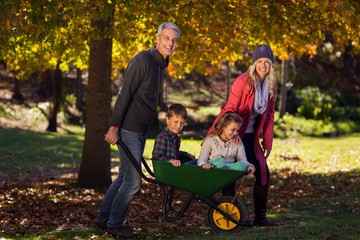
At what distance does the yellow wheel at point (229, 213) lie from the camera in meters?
7.57

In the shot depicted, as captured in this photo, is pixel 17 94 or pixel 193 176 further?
pixel 17 94

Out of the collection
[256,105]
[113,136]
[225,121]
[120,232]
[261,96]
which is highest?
[261,96]

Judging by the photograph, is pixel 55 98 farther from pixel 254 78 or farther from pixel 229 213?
pixel 229 213

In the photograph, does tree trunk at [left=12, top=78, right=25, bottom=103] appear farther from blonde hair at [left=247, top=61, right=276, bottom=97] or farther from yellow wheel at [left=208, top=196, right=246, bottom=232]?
yellow wheel at [left=208, top=196, right=246, bottom=232]

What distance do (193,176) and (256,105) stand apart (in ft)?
3.95

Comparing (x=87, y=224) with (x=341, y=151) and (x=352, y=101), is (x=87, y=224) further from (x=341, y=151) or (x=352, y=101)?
(x=352, y=101)

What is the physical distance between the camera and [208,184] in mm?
7270

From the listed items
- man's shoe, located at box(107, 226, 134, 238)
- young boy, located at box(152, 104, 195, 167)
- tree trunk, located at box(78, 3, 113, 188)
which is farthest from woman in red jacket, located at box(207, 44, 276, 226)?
tree trunk, located at box(78, 3, 113, 188)

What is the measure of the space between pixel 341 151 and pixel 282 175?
6503 millimetres

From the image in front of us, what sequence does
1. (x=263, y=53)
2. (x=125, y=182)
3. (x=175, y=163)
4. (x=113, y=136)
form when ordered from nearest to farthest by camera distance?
(x=175, y=163) → (x=113, y=136) → (x=125, y=182) → (x=263, y=53)

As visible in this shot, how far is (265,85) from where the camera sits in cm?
789

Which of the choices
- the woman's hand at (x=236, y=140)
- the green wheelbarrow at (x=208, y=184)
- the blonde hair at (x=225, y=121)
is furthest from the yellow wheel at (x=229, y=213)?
the blonde hair at (x=225, y=121)

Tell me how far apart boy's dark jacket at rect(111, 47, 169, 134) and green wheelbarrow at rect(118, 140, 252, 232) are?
268 mm

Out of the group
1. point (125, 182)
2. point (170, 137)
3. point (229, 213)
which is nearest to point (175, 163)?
point (170, 137)
